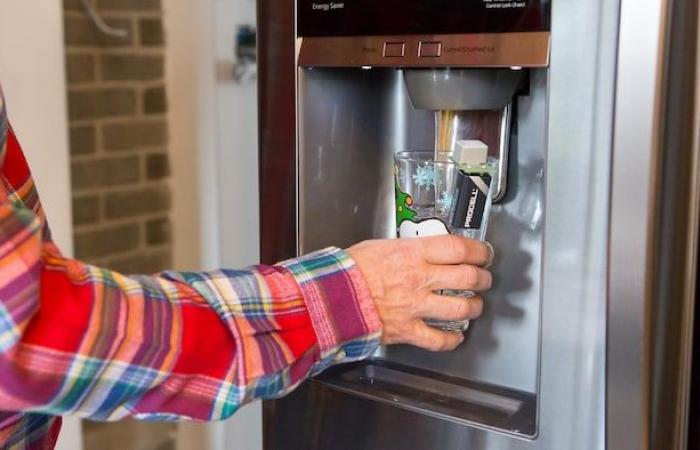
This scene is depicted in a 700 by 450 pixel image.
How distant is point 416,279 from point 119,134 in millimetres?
805

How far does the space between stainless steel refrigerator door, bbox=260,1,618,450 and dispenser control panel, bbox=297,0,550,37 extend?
0.03 m

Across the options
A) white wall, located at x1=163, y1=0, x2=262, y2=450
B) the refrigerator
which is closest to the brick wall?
white wall, located at x1=163, y1=0, x2=262, y2=450

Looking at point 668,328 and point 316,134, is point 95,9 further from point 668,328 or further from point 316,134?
point 668,328

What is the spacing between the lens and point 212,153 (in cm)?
132

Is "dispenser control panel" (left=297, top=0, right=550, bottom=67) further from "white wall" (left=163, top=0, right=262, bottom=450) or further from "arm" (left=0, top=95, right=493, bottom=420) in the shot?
"white wall" (left=163, top=0, right=262, bottom=450)

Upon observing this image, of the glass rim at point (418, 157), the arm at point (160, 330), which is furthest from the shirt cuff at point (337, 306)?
the glass rim at point (418, 157)

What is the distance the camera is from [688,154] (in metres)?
0.72

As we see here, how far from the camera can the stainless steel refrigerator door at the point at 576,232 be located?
2.37 ft

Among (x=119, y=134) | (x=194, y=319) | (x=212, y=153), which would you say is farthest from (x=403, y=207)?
(x=119, y=134)

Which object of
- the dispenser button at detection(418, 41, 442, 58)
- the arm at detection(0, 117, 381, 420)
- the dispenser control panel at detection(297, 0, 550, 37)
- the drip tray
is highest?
the dispenser control panel at detection(297, 0, 550, 37)

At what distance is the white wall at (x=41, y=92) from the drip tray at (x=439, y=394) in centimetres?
54

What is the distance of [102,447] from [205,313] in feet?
3.04

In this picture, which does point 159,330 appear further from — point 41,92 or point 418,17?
point 41,92

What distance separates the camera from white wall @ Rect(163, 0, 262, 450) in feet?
4.02
